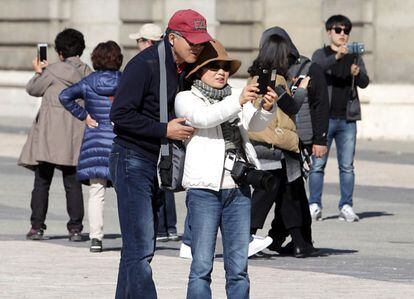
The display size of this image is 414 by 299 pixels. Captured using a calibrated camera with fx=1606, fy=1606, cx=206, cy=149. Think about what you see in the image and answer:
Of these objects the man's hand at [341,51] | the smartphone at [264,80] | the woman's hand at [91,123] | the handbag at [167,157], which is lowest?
the woman's hand at [91,123]

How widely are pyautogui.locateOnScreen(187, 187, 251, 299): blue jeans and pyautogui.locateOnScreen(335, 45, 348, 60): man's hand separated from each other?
6539 millimetres

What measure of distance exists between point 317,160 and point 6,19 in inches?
642

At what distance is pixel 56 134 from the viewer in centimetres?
1266

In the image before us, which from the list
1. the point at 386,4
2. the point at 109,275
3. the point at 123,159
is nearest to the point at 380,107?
the point at 386,4

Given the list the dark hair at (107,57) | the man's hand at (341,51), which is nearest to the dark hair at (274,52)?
the dark hair at (107,57)

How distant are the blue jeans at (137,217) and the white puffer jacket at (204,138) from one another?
21 centimetres

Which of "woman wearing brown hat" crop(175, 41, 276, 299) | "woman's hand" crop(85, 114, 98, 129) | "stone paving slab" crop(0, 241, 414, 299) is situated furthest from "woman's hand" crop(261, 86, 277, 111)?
"woman's hand" crop(85, 114, 98, 129)

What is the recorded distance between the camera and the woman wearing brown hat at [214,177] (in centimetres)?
795

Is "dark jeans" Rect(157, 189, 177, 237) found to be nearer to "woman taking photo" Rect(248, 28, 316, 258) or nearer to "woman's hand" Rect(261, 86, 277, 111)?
"woman taking photo" Rect(248, 28, 316, 258)

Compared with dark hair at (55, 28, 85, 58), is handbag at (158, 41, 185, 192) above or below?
below

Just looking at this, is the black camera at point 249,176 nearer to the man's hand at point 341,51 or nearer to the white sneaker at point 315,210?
the white sneaker at point 315,210

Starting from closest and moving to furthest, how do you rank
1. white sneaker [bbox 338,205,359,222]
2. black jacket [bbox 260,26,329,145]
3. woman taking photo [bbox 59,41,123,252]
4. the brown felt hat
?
1. the brown felt hat
2. woman taking photo [bbox 59,41,123,252]
3. black jacket [bbox 260,26,329,145]
4. white sneaker [bbox 338,205,359,222]

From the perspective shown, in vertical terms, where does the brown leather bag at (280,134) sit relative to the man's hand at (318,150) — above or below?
above

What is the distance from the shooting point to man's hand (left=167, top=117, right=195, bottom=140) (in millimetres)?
7863
